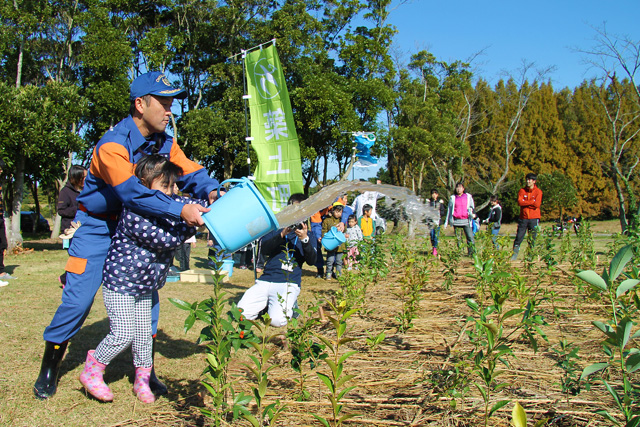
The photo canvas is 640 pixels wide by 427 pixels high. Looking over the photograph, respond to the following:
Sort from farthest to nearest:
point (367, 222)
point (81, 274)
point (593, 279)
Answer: point (367, 222)
point (81, 274)
point (593, 279)

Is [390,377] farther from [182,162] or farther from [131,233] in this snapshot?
[182,162]

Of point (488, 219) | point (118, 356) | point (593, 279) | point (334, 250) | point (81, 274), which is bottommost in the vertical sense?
point (118, 356)

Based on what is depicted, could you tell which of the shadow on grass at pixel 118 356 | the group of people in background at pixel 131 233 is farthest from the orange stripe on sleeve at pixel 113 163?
the shadow on grass at pixel 118 356

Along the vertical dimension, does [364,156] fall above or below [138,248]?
above

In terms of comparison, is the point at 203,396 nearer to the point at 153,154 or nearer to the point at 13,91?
the point at 153,154

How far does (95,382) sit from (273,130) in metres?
5.82

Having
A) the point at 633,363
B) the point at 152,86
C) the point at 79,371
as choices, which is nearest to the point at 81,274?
the point at 79,371

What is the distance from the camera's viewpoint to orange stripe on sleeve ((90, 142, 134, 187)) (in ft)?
7.61

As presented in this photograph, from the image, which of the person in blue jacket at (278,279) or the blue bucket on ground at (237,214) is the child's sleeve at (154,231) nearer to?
the blue bucket on ground at (237,214)

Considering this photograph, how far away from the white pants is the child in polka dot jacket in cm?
134

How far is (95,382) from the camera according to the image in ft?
8.52

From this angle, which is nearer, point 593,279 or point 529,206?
point 593,279

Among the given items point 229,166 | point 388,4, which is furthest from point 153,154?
point 388,4

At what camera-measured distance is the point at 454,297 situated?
4.89 m
